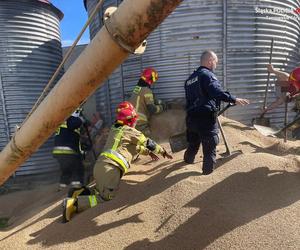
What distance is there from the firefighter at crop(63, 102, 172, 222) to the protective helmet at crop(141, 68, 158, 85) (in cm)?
208

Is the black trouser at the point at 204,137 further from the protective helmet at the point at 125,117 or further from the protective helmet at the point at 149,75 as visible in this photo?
the protective helmet at the point at 149,75

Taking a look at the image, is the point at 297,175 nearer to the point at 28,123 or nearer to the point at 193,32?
the point at 28,123

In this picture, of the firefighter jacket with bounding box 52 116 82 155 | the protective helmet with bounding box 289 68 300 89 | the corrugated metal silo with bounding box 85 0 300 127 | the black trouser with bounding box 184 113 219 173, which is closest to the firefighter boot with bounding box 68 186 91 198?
the black trouser with bounding box 184 113 219 173

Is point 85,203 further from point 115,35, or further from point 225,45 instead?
point 225,45

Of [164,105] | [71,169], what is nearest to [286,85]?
[164,105]

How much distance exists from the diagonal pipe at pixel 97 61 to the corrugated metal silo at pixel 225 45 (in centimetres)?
498

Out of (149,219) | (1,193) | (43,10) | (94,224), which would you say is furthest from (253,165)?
(43,10)

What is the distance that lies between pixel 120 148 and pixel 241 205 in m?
1.96

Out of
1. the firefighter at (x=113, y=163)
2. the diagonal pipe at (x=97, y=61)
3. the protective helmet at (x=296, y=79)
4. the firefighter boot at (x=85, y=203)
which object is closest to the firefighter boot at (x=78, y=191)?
the firefighter at (x=113, y=163)

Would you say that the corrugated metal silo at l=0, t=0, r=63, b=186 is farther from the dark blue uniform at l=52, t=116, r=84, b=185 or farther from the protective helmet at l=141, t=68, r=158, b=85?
the protective helmet at l=141, t=68, r=158, b=85

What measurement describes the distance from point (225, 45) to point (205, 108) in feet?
9.88

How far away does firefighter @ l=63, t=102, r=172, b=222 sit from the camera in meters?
5.43

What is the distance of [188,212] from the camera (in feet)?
14.8

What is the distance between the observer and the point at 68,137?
24.6ft
